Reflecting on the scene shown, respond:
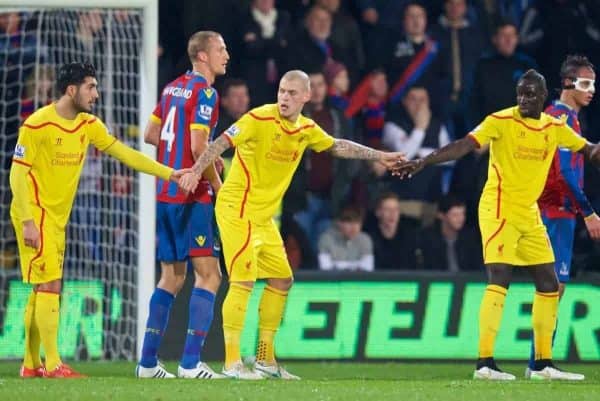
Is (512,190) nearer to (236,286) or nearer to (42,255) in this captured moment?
(236,286)

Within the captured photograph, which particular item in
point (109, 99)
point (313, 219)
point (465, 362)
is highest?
point (109, 99)

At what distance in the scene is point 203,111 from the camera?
1202 centimetres

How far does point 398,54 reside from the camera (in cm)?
1734

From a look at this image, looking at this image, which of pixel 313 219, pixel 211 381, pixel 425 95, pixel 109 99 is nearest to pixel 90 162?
pixel 109 99

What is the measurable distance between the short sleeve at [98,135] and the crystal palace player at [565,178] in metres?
3.41

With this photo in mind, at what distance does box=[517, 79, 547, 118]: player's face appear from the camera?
39.9ft

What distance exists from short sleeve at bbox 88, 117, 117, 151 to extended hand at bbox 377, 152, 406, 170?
198cm

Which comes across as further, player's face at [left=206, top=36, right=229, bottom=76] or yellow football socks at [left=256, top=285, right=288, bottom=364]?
player's face at [left=206, top=36, right=229, bottom=76]

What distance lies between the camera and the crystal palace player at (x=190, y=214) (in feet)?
39.4

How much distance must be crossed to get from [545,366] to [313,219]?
4.53m

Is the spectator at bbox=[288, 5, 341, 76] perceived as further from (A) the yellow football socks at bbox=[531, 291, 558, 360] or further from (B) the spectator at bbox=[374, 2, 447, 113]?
(A) the yellow football socks at bbox=[531, 291, 558, 360]

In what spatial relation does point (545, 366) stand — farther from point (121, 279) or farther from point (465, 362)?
point (121, 279)

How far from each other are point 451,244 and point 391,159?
163 inches

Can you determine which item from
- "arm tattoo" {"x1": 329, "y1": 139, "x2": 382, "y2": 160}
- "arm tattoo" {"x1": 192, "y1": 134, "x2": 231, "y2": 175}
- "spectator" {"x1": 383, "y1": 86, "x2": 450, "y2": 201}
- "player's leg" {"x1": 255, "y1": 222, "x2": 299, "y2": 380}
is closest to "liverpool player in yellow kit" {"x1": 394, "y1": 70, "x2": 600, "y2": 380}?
"arm tattoo" {"x1": 329, "y1": 139, "x2": 382, "y2": 160}
